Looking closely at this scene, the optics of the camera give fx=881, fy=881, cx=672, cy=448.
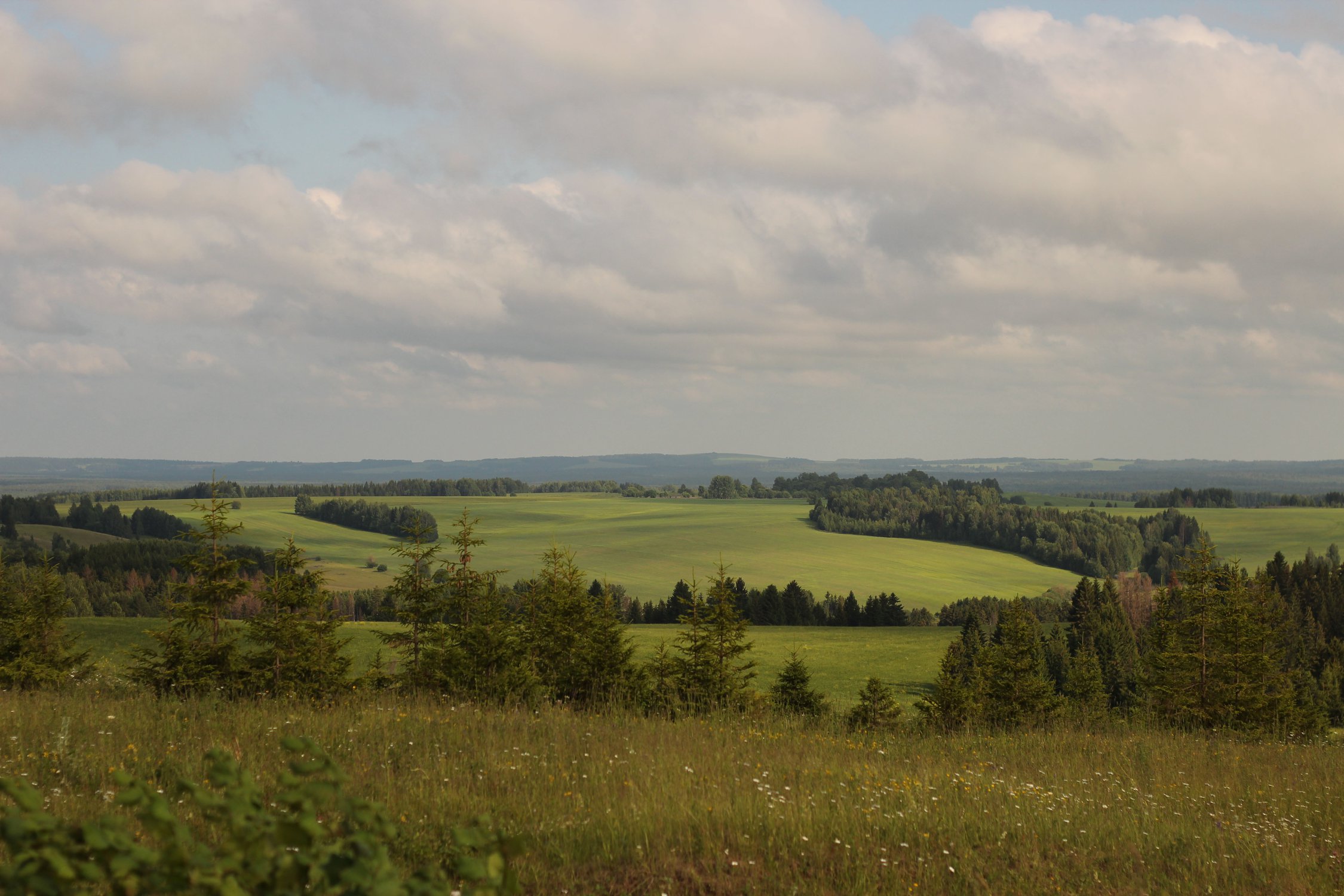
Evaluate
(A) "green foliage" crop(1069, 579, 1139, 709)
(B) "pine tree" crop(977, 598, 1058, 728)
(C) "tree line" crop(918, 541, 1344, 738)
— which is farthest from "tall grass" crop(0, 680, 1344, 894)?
(A) "green foliage" crop(1069, 579, 1139, 709)

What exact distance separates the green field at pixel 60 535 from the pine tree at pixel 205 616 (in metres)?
166

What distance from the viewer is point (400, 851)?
23.3 feet

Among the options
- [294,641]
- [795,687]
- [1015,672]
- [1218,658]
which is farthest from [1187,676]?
[294,641]

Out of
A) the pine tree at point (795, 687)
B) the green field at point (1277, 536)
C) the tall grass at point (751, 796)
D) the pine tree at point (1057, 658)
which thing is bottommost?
the pine tree at point (1057, 658)

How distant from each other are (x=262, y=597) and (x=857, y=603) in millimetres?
119264

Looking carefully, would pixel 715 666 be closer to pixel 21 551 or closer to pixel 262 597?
pixel 262 597

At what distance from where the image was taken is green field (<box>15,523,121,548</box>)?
17000 centimetres

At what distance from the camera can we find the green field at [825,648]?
6900 cm

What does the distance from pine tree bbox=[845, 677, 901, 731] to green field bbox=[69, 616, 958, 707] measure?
28.0m

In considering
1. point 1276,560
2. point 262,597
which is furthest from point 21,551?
point 1276,560

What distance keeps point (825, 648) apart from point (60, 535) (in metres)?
164

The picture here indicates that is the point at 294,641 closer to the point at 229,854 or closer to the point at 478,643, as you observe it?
the point at 478,643

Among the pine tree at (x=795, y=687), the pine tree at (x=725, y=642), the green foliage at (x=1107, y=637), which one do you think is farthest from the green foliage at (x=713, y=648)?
the green foliage at (x=1107, y=637)

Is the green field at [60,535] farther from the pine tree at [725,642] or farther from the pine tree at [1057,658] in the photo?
the pine tree at [725,642]
